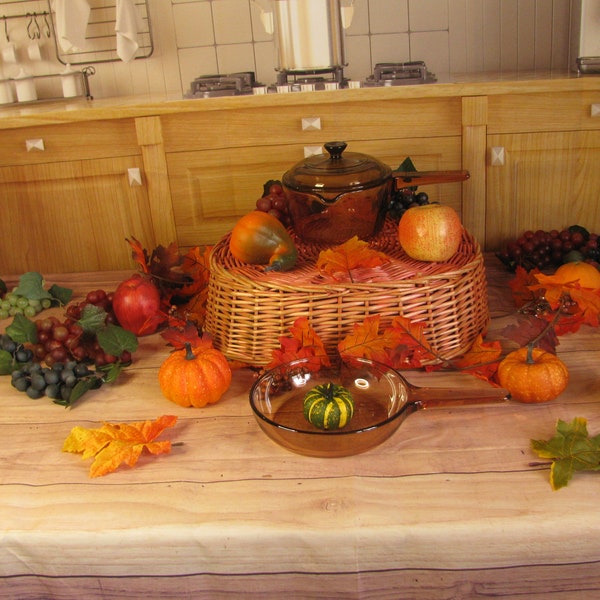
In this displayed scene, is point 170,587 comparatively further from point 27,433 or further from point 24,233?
point 24,233

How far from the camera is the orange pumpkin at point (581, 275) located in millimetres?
1266

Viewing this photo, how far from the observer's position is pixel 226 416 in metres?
1.04

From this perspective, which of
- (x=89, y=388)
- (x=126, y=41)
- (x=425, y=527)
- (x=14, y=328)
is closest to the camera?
(x=425, y=527)

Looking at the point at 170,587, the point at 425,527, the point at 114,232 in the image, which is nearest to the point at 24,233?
the point at 114,232

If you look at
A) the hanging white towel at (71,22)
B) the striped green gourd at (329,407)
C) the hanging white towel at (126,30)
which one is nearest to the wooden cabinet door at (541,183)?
the striped green gourd at (329,407)

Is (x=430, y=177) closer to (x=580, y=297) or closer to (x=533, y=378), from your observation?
(x=580, y=297)

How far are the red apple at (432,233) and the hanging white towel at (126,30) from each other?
1223 millimetres

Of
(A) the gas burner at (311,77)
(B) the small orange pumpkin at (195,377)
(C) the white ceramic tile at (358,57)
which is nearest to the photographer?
(B) the small orange pumpkin at (195,377)

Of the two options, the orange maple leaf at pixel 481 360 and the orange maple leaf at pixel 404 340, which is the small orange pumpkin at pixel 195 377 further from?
the orange maple leaf at pixel 481 360

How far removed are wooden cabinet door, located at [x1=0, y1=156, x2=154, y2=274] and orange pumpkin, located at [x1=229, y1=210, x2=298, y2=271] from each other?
0.70 meters

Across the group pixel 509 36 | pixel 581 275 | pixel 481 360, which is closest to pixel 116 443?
pixel 481 360

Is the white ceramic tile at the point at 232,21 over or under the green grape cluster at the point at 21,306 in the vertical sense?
over

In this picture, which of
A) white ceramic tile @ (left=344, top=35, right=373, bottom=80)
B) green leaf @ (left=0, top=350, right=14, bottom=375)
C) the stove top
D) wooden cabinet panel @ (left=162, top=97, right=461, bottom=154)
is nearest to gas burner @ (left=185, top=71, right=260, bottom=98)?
the stove top

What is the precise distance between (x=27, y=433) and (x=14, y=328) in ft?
0.96
